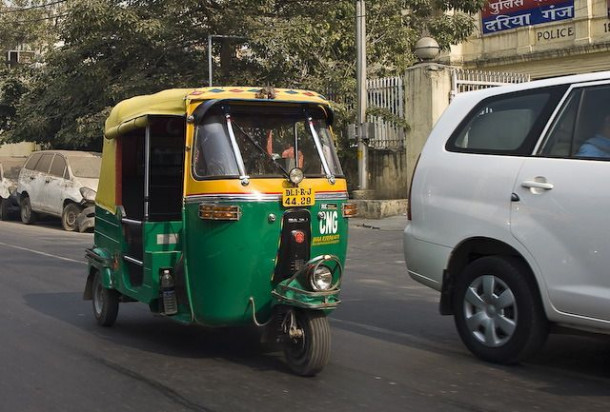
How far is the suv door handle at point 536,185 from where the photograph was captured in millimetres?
4973

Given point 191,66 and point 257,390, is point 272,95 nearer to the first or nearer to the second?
point 257,390

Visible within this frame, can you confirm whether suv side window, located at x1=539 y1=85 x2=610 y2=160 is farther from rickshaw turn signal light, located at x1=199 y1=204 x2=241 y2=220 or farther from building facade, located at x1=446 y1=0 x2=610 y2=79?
building facade, located at x1=446 y1=0 x2=610 y2=79

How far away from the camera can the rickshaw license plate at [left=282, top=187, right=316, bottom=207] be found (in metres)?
5.24

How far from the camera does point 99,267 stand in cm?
687

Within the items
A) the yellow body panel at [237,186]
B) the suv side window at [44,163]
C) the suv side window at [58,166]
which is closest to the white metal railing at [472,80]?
the suv side window at [58,166]

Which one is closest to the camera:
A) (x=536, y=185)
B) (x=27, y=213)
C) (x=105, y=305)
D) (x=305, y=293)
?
(x=305, y=293)

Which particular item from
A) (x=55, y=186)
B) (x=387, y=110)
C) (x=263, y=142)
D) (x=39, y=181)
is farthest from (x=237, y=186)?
(x=39, y=181)

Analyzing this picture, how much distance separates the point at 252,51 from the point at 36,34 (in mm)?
16450

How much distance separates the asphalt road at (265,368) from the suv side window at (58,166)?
9.73 meters

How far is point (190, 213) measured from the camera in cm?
524

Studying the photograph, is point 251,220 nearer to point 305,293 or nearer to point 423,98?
point 305,293

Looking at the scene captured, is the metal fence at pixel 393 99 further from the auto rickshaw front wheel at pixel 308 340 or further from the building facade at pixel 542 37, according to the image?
the auto rickshaw front wheel at pixel 308 340

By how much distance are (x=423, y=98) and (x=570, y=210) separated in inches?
499

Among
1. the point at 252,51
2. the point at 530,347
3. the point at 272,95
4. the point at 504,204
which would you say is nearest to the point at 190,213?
the point at 272,95
